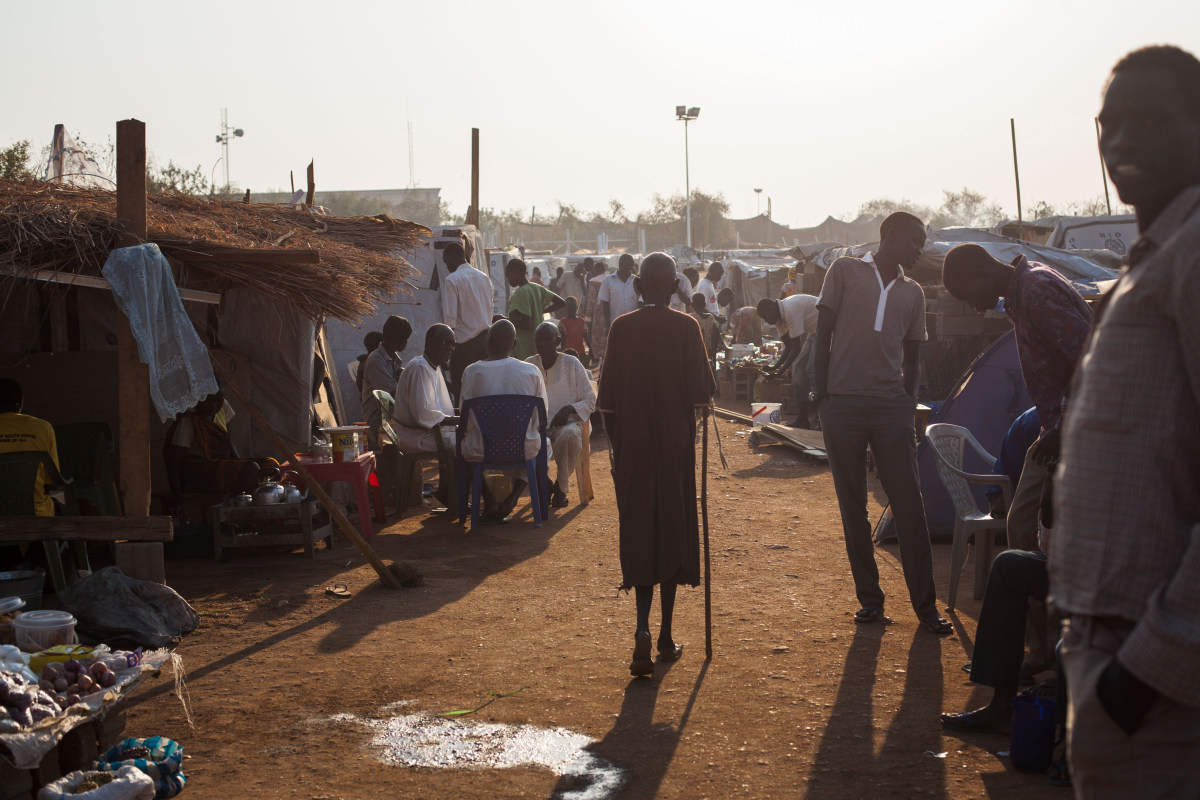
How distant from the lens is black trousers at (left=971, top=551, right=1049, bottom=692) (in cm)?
423

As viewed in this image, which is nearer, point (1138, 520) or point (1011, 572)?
point (1138, 520)

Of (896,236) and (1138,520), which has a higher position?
(896,236)

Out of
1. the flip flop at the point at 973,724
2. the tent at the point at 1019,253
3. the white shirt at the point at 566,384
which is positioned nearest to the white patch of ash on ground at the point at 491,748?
the flip flop at the point at 973,724

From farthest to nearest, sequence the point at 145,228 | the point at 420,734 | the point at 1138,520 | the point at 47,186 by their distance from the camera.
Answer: the point at 47,186 → the point at 145,228 → the point at 420,734 → the point at 1138,520

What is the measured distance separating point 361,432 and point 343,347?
18.9 ft

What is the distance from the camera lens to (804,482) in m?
10.8

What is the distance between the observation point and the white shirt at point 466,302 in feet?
37.8

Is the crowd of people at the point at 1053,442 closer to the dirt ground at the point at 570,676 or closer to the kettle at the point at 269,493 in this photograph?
the dirt ground at the point at 570,676

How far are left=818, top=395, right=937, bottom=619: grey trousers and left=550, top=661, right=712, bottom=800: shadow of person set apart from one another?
1.29 metres

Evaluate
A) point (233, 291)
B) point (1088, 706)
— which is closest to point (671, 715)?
point (1088, 706)

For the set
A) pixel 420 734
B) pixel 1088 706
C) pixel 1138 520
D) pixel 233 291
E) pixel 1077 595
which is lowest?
pixel 420 734

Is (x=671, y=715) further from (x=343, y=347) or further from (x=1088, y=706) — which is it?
(x=343, y=347)

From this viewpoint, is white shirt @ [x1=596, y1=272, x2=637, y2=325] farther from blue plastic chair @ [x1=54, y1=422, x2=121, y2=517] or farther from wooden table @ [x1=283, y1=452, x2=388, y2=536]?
Result: blue plastic chair @ [x1=54, y1=422, x2=121, y2=517]

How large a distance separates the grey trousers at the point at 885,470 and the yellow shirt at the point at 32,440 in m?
4.34
